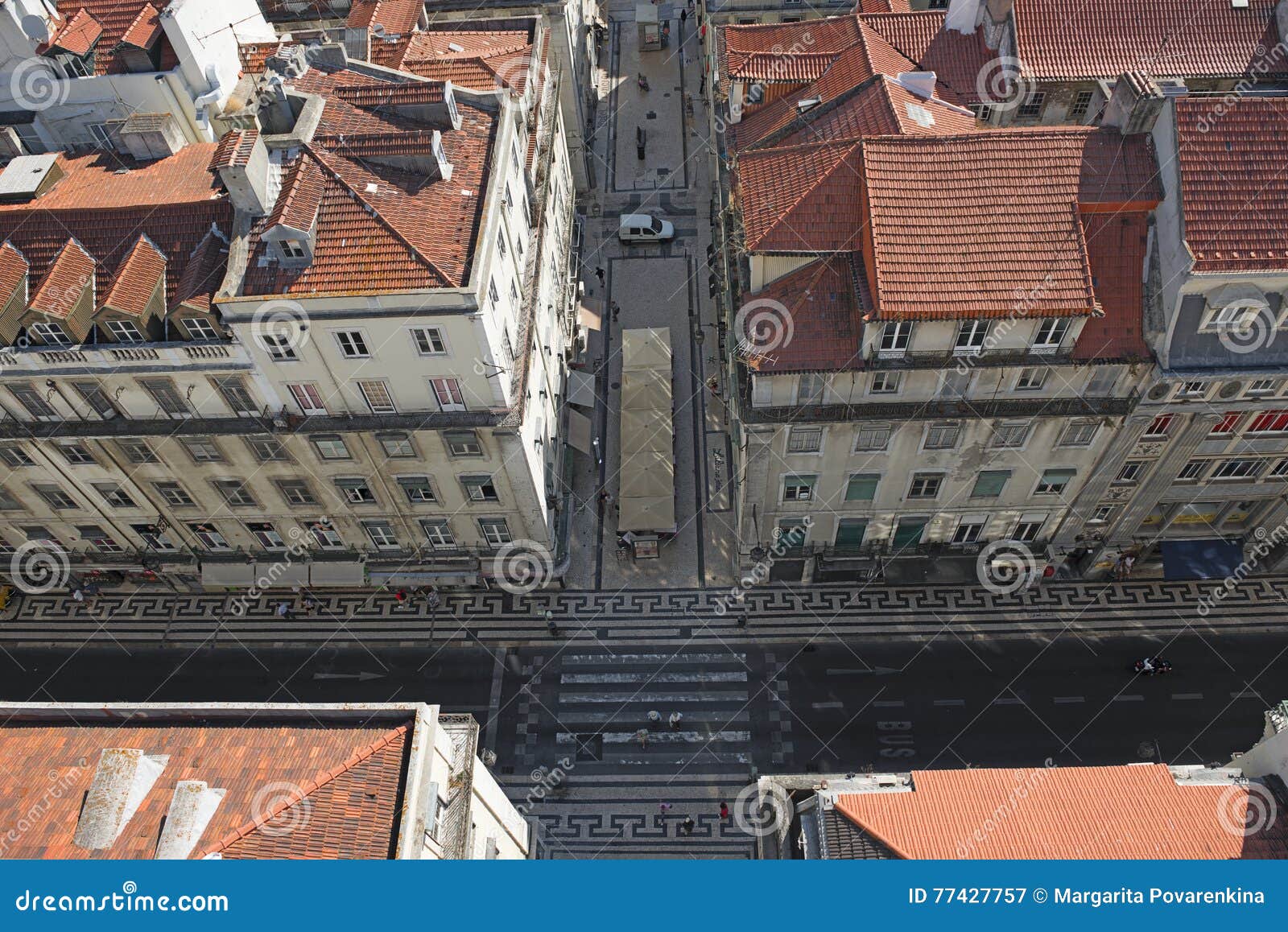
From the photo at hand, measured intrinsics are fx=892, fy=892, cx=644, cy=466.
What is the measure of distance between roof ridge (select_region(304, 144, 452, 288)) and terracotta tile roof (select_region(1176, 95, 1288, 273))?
38128mm

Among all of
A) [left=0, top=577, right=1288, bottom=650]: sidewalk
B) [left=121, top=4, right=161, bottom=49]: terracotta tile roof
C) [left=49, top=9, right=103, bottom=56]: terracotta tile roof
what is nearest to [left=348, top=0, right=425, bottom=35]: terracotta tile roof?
[left=121, top=4, right=161, bottom=49]: terracotta tile roof

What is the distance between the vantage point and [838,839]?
3594 centimetres

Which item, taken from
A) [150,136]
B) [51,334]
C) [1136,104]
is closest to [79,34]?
[150,136]

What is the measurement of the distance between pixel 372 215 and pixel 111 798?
29.1 metres

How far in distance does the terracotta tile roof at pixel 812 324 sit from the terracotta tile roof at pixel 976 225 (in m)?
2.48

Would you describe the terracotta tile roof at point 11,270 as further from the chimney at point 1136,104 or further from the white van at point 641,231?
the chimney at point 1136,104

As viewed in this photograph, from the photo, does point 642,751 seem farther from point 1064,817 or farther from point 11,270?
point 11,270

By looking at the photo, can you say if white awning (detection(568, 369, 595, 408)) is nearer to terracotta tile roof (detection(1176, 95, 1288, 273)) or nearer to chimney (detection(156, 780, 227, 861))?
terracotta tile roof (detection(1176, 95, 1288, 273))

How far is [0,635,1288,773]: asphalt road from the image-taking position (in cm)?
5656

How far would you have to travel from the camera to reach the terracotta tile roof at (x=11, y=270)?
1881 inches

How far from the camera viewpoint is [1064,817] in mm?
35906

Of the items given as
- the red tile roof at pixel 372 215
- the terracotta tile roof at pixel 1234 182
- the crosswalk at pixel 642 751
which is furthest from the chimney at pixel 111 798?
the terracotta tile roof at pixel 1234 182

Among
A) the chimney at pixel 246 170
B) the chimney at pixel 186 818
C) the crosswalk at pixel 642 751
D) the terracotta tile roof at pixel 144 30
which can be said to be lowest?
the chimney at pixel 186 818

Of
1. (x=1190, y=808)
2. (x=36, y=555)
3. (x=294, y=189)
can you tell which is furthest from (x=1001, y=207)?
(x=36, y=555)
